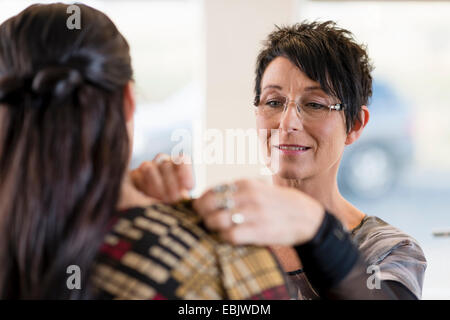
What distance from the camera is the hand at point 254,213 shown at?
0.71m

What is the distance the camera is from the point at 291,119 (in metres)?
1.38

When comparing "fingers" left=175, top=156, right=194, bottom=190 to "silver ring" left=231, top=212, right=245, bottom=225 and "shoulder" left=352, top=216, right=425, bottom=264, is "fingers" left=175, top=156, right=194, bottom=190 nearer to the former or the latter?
"silver ring" left=231, top=212, right=245, bottom=225

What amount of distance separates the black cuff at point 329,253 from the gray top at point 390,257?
242 mm

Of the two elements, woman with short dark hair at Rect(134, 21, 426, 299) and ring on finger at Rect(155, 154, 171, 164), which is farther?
woman with short dark hair at Rect(134, 21, 426, 299)

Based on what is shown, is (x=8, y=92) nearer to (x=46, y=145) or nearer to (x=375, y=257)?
(x=46, y=145)

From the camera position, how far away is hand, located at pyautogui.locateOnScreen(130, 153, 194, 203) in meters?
0.85

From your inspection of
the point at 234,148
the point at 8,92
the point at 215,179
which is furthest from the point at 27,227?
the point at 215,179

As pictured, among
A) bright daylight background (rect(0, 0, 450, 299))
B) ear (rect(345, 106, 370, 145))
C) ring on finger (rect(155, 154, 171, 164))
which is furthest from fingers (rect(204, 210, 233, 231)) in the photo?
bright daylight background (rect(0, 0, 450, 299))

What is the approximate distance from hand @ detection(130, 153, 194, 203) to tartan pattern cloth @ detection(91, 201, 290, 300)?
0.32 feet

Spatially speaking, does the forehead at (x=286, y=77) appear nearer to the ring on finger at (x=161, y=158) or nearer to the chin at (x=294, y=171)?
the chin at (x=294, y=171)

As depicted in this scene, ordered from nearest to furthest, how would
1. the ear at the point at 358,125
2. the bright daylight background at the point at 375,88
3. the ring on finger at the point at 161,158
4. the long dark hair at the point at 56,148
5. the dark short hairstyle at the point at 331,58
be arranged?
the long dark hair at the point at 56,148 < the ring on finger at the point at 161,158 < the dark short hairstyle at the point at 331,58 < the ear at the point at 358,125 < the bright daylight background at the point at 375,88

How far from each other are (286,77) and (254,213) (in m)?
0.75

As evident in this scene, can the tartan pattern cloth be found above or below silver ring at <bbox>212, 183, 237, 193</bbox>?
below

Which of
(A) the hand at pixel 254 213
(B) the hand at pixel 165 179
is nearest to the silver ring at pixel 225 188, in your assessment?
(A) the hand at pixel 254 213
